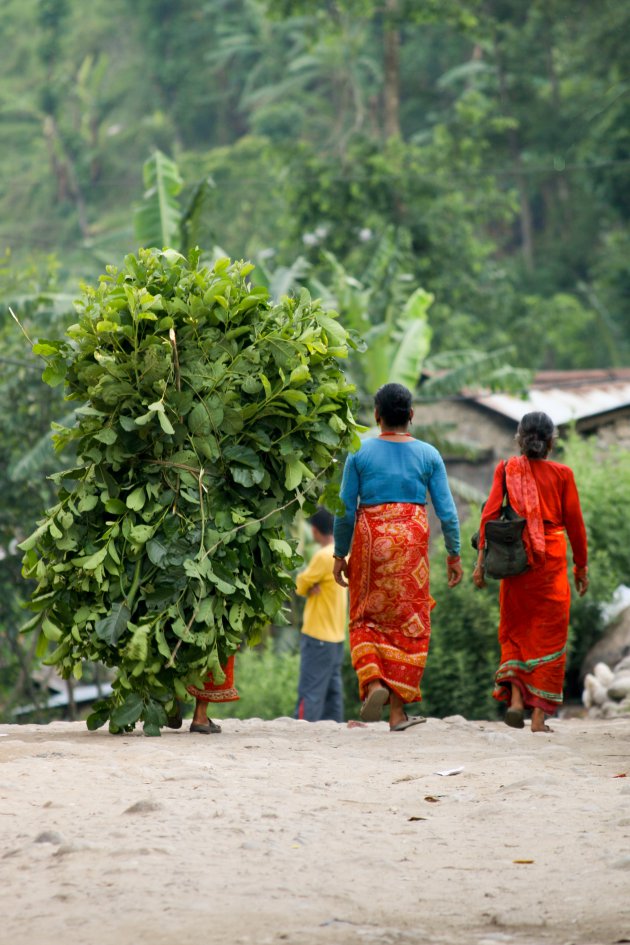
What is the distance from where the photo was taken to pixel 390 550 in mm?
7016

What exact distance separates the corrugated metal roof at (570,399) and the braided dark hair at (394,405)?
999 centimetres

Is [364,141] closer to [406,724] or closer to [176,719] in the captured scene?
[406,724]

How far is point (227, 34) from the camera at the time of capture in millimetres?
46500

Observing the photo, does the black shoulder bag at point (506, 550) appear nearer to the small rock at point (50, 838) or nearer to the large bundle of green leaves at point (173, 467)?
the large bundle of green leaves at point (173, 467)

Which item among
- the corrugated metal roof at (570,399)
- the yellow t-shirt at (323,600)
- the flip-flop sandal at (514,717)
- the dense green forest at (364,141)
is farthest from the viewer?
Result: the dense green forest at (364,141)

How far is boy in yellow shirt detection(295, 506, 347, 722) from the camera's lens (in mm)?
9148

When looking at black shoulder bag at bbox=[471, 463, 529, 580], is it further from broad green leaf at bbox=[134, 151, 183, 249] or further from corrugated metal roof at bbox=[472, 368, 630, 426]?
corrugated metal roof at bbox=[472, 368, 630, 426]

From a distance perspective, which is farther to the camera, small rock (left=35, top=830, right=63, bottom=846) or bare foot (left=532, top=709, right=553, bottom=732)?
bare foot (left=532, top=709, right=553, bottom=732)

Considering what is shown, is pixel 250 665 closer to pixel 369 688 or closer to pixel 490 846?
pixel 369 688

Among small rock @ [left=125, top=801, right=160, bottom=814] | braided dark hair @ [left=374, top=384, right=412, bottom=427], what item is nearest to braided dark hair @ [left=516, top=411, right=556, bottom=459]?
braided dark hair @ [left=374, top=384, right=412, bottom=427]

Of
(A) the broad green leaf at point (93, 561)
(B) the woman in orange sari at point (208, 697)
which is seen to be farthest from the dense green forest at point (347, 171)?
(A) the broad green leaf at point (93, 561)

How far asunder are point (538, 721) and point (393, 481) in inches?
58.2

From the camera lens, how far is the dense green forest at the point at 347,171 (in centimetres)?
1545

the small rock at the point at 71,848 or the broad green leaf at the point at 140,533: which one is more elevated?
the broad green leaf at the point at 140,533
